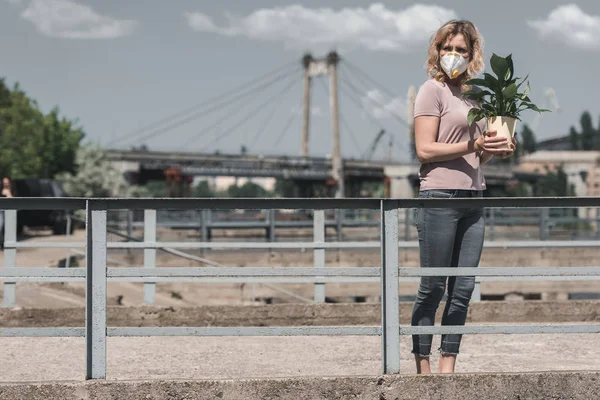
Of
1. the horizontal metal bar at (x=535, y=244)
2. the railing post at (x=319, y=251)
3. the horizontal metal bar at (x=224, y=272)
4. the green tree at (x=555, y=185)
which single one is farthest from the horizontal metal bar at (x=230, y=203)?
the green tree at (x=555, y=185)

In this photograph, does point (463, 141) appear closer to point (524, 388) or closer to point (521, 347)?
point (524, 388)

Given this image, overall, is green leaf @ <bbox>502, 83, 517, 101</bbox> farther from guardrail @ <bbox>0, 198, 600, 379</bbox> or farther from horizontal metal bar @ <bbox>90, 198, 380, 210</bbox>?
horizontal metal bar @ <bbox>90, 198, 380, 210</bbox>

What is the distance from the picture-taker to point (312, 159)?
98.9 meters

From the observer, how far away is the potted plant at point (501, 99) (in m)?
4.61

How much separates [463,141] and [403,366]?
6.10 ft

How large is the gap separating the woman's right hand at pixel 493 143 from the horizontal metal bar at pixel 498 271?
21.8 inches

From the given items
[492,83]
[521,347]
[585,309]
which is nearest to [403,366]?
[521,347]

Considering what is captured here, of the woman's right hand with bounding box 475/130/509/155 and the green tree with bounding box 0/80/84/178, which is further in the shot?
the green tree with bounding box 0/80/84/178

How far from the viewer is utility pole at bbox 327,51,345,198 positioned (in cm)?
8631

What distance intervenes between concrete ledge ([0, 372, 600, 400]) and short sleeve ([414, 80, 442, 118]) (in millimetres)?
1283

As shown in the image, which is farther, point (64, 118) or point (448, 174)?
point (64, 118)

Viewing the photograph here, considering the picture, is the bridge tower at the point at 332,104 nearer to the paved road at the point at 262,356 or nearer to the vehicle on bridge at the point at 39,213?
the vehicle on bridge at the point at 39,213

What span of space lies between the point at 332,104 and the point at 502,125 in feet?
270

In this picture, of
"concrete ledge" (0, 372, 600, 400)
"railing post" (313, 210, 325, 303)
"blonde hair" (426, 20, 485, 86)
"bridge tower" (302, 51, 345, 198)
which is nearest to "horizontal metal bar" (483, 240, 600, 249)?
"railing post" (313, 210, 325, 303)
